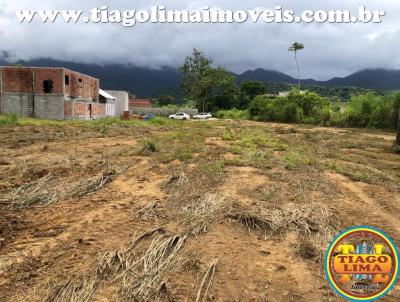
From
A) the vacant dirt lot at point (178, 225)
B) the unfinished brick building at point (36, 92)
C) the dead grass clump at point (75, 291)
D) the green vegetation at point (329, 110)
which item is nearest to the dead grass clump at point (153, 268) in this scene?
the vacant dirt lot at point (178, 225)

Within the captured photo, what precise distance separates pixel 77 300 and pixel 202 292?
3.41 ft

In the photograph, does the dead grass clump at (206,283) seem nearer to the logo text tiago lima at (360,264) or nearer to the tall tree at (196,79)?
the logo text tiago lima at (360,264)

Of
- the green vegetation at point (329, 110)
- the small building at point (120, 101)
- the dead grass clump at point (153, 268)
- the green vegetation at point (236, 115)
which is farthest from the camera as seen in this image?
the small building at point (120, 101)

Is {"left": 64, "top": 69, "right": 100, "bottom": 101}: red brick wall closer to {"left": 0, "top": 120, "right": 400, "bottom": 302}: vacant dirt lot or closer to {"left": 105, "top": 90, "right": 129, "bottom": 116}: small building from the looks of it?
{"left": 105, "top": 90, "right": 129, "bottom": 116}: small building

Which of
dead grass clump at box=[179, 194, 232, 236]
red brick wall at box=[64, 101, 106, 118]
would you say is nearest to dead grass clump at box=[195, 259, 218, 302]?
dead grass clump at box=[179, 194, 232, 236]

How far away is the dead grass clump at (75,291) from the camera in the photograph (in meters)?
2.85

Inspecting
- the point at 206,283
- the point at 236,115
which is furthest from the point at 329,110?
the point at 206,283

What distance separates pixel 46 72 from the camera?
27.8 m

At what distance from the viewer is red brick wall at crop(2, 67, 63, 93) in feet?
91.2

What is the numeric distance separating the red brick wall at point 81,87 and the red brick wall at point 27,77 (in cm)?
84

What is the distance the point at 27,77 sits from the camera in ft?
91.5

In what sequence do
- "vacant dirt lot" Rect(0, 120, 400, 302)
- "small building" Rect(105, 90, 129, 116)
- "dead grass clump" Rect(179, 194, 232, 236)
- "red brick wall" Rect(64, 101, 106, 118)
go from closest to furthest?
"vacant dirt lot" Rect(0, 120, 400, 302) < "dead grass clump" Rect(179, 194, 232, 236) < "red brick wall" Rect(64, 101, 106, 118) < "small building" Rect(105, 90, 129, 116)

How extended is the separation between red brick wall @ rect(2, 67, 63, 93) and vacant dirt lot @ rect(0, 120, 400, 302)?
21353 millimetres

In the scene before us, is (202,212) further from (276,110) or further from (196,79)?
(196,79)
